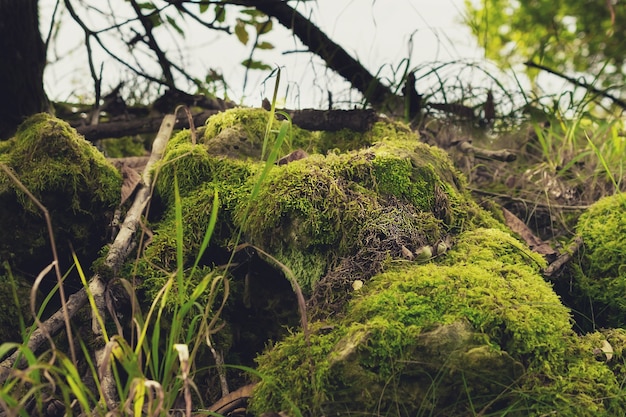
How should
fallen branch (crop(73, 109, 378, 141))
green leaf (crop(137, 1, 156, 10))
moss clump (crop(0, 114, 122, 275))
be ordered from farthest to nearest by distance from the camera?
green leaf (crop(137, 1, 156, 10)), fallen branch (crop(73, 109, 378, 141)), moss clump (crop(0, 114, 122, 275))

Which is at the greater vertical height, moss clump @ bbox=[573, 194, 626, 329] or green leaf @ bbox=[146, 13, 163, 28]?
green leaf @ bbox=[146, 13, 163, 28]

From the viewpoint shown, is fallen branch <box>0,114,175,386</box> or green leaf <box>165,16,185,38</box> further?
green leaf <box>165,16,185,38</box>

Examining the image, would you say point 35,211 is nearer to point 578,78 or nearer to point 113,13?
point 113,13

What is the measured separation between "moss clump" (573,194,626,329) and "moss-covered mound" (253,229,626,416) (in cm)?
50

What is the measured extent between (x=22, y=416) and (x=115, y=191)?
45.2 inches

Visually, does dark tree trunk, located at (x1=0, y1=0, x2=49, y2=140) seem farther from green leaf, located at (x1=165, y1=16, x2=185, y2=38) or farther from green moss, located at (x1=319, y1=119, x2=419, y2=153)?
green moss, located at (x1=319, y1=119, x2=419, y2=153)

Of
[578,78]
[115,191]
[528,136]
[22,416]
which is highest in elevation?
[578,78]

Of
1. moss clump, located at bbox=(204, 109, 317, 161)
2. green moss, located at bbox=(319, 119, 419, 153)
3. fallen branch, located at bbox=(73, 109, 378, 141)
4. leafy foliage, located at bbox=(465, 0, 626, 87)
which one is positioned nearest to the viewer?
moss clump, located at bbox=(204, 109, 317, 161)

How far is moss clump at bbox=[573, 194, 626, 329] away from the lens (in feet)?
7.25

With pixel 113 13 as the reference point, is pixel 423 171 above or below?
below

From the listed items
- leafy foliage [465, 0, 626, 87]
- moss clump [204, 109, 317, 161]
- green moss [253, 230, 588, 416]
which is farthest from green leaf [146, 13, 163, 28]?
leafy foliage [465, 0, 626, 87]

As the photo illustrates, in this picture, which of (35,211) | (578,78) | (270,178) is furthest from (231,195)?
Answer: (578,78)

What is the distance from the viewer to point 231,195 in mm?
2248

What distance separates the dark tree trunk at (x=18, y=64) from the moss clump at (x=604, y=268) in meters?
2.80
